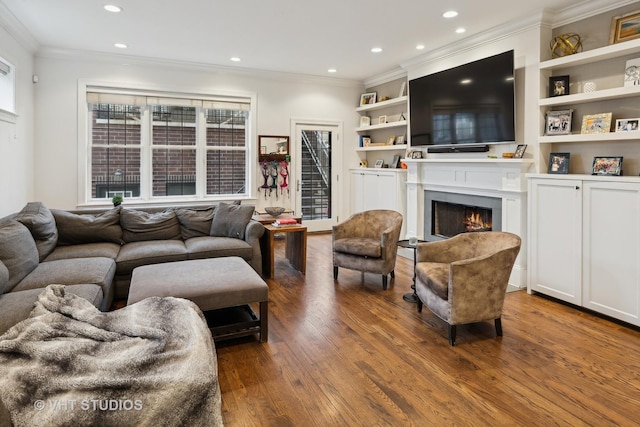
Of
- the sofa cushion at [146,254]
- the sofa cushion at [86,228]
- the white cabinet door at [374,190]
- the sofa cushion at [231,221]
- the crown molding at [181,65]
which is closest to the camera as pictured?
the sofa cushion at [146,254]

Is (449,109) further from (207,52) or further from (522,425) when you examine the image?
(522,425)

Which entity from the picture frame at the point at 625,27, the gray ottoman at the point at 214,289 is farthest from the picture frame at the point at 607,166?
the gray ottoman at the point at 214,289

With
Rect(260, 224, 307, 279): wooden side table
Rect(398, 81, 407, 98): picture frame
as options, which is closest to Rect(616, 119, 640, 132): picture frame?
Rect(260, 224, 307, 279): wooden side table

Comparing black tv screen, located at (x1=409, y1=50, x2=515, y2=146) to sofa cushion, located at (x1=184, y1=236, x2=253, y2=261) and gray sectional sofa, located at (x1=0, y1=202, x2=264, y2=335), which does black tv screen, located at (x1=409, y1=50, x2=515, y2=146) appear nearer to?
gray sectional sofa, located at (x1=0, y1=202, x2=264, y2=335)

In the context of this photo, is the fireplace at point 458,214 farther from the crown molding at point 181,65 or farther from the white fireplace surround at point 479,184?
the crown molding at point 181,65

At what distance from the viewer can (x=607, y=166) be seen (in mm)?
3477

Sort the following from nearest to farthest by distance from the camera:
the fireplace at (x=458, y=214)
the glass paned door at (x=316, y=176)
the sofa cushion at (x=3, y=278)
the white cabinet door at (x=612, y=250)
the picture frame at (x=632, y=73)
A: the sofa cushion at (x=3, y=278)
the white cabinet door at (x=612, y=250)
the picture frame at (x=632, y=73)
the fireplace at (x=458, y=214)
the glass paned door at (x=316, y=176)

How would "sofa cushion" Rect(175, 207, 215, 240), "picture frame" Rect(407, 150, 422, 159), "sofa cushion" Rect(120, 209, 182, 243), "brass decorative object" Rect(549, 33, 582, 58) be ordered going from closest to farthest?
"brass decorative object" Rect(549, 33, 582, 58) < "sofa cushion" Rect(120, 209, 182, 243) < "sofa cushion" Rect(175, 207, 215, 240) < "picture frame" Rect(407, 150, 422, 159)

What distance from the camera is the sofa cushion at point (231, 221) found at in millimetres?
4375

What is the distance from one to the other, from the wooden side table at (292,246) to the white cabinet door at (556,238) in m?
2.30

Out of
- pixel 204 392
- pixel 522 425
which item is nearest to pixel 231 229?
pixel 204 392

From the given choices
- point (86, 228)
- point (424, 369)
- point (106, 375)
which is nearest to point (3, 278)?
point (106, 375)

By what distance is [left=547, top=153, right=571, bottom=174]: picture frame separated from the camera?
3816 mm

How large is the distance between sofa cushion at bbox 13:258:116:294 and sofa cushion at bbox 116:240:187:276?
189mm
